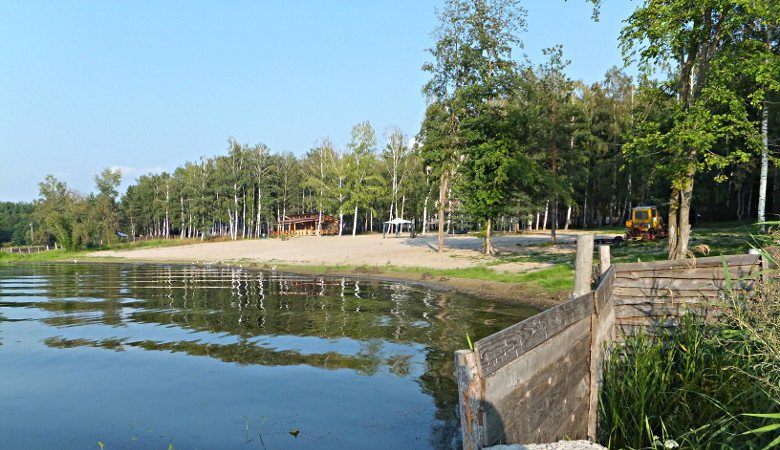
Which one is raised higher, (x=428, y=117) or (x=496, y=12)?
(x=496, y=12)

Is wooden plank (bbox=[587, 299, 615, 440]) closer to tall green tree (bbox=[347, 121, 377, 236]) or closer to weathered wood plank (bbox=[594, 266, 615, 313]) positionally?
weathered wood plank (bbox=[594, 266, 615, 313])

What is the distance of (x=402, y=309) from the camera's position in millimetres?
18562

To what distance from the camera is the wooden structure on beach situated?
87.1 metres

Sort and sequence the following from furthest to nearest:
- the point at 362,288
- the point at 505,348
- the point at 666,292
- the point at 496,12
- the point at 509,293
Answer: the point at 496,12, the point at 362,288, the point at 509,293, the point at 666,292, the point at 505,348

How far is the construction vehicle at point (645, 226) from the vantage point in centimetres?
3494

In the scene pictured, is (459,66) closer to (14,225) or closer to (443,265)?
(443,265)

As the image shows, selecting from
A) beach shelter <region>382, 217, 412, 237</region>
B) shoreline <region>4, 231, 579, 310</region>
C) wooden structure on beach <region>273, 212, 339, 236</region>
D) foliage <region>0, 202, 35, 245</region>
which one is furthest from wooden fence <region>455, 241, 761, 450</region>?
foliage <region>0, 202, 35, 245</region>

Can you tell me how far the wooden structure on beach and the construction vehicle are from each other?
5817cm

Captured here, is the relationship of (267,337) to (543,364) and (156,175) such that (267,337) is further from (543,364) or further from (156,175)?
(156,175)

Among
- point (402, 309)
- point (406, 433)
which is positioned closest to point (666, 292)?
point (406, 433)

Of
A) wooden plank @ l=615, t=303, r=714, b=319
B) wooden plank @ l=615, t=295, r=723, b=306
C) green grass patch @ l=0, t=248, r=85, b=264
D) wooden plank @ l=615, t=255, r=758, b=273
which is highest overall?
wooden plank @ l=615, t=255, r=758, b=273

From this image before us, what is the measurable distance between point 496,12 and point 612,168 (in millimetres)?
31902

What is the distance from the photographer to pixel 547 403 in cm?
475

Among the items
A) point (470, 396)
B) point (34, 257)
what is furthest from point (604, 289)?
point (34, 257)
